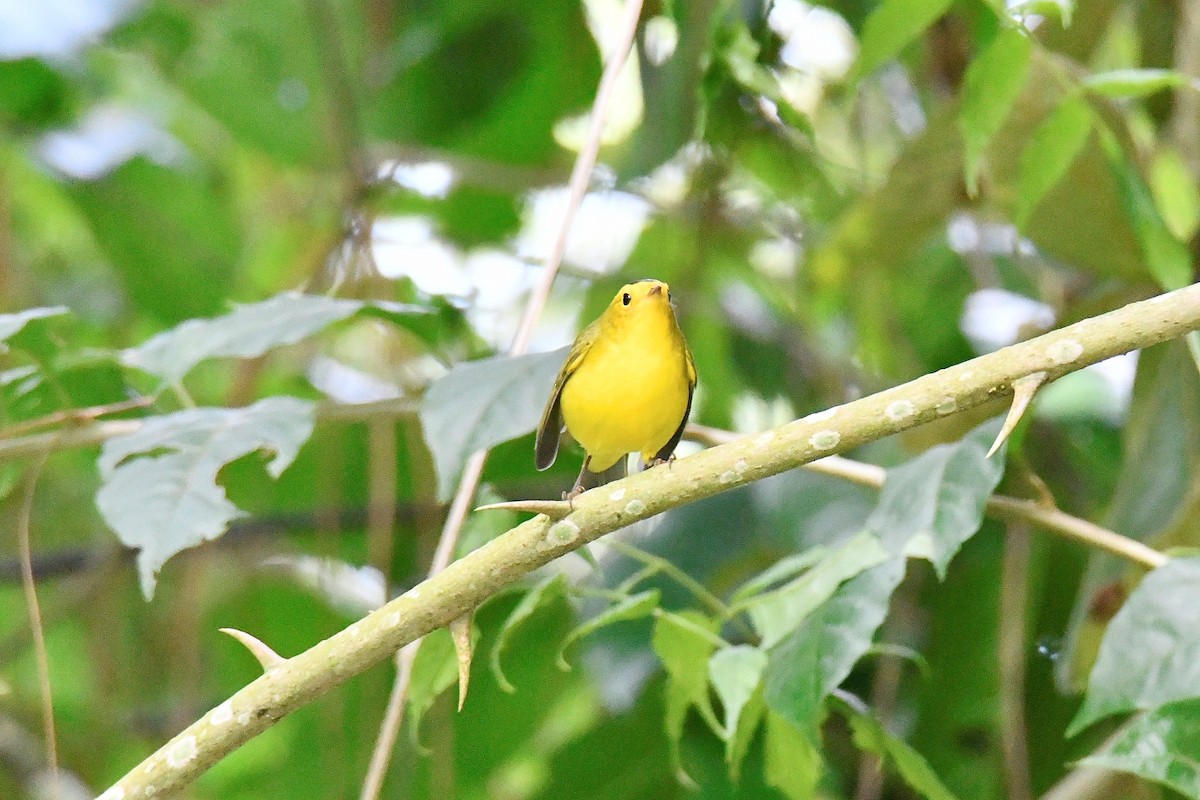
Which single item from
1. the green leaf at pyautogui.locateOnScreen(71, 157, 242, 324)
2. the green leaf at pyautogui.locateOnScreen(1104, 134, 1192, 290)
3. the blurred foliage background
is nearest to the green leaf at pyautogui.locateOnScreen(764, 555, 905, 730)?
the blurred foliage background

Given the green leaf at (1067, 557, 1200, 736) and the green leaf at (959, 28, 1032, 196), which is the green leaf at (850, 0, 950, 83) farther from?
the green leaf at (1067, 557, 1200, 736)

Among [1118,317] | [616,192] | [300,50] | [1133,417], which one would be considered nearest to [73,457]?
[300,50]

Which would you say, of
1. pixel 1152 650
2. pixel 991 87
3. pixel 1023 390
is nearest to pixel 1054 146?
pixel 991 87

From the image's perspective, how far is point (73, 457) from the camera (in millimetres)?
3674

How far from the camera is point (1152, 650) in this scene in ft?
6.04

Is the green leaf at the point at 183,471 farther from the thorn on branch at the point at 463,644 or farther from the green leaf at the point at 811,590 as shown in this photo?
the green leaf at the point at 811,590

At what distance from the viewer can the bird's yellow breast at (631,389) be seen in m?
2.46

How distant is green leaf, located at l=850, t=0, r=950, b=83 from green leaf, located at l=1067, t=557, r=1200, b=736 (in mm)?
944

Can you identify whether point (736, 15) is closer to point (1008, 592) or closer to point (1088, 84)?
point (1088, 84)

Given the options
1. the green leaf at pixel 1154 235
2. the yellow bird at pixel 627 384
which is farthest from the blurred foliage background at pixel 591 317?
the yellow bird at pixel 627 384

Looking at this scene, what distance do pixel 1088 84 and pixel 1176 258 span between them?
378 millimetres

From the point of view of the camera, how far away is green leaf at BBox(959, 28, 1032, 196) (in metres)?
2.07

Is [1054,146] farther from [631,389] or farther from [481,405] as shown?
[481,405]

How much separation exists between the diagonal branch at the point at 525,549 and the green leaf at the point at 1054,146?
85 centimetres
